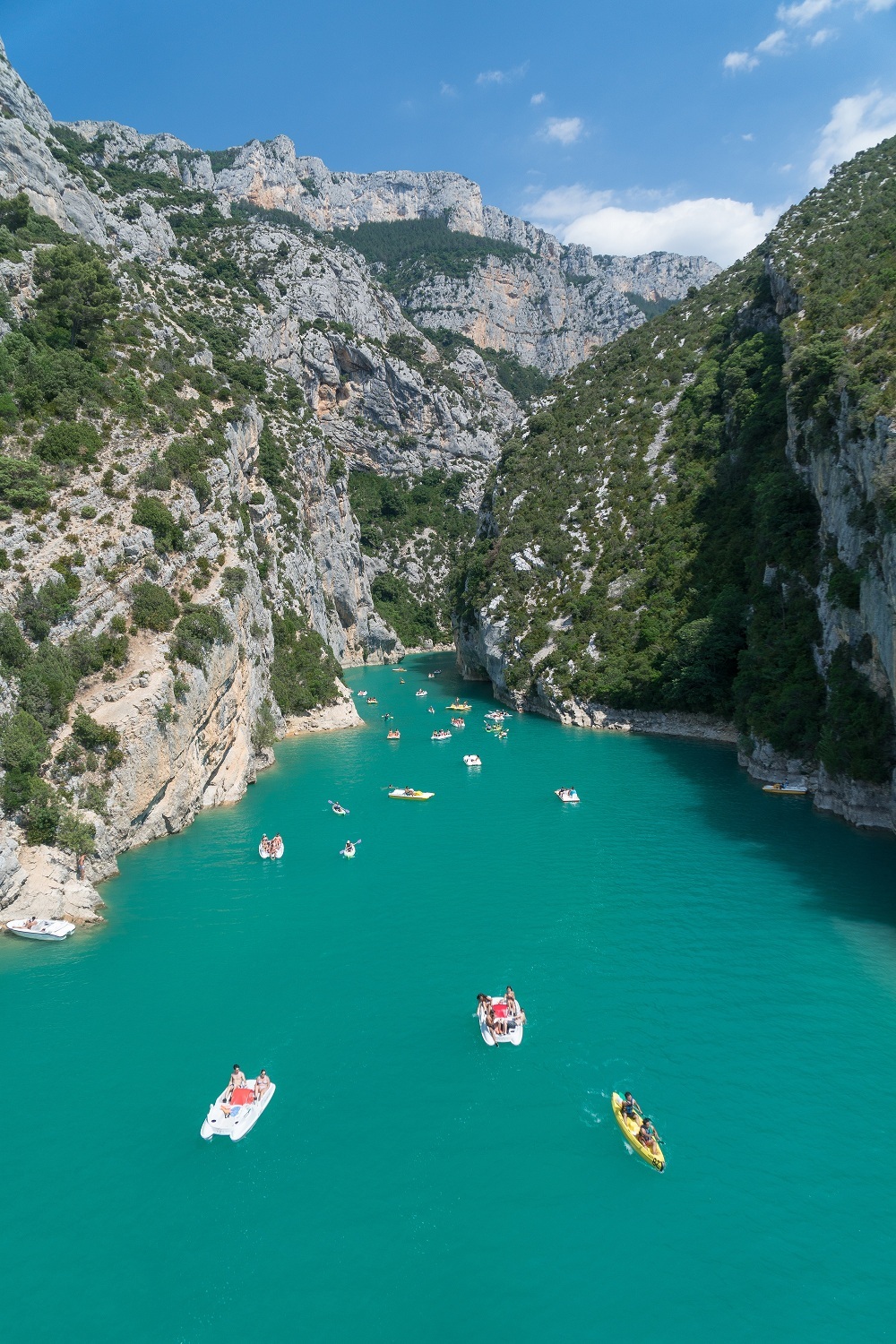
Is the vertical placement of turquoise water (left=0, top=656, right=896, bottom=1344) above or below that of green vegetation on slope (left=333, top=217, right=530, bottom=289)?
below

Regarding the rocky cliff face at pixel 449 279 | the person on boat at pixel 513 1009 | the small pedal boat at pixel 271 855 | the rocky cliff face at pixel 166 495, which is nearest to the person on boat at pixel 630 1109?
the person on boat at pixel 513 1009

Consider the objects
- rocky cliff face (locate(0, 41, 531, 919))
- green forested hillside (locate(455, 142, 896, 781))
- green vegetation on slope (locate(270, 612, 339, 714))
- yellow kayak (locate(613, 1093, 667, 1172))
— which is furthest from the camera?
green vegetation on slope (locate(270, 612, 339, 714))

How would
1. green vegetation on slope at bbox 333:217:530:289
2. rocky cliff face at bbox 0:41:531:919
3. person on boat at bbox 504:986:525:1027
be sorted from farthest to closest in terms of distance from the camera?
green vegetation on slope at bbox 333:217:530:289, rocky cliff face at bbox 0:41:531:919, person on boat at bbox 504:986:525:1027

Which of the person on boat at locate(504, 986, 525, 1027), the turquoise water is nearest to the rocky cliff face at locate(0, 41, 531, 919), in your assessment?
the turquoise water

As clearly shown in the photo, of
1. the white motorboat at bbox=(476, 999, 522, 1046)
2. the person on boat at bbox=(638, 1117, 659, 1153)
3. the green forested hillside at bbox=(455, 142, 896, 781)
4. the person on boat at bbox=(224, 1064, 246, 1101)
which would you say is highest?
the green forested hillside at bbox=(455, 142, 896, 781)

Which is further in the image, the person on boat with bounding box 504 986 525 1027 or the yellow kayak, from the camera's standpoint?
the person on boat with bounding box 504 986 525 1027

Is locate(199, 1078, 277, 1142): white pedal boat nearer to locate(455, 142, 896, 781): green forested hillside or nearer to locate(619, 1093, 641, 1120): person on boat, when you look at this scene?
locate(619, 1093, 641, 1120): person on boat

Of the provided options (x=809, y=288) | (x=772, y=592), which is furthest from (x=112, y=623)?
(x=809, y=288)

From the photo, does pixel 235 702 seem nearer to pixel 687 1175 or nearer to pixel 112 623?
pixel 112 623
